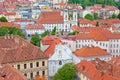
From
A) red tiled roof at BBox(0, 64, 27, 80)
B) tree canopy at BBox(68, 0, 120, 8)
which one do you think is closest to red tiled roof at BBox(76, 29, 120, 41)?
red tiled roof at BBox(0, 64, 27, 80)

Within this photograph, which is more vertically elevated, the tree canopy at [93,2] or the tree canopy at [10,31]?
the tree canopy at [10,31]

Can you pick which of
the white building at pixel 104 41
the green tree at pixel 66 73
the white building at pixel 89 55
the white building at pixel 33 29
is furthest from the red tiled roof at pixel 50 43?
the white building at pixel 33 29

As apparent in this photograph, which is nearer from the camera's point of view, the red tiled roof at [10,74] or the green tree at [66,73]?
the red tiled roof at [10,74]

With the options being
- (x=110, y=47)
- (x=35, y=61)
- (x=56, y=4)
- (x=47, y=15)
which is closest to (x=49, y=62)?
(x=35, y=61)

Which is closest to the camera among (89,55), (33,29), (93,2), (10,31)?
(89,55)

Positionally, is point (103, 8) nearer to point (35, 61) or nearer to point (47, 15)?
point (47, 15)

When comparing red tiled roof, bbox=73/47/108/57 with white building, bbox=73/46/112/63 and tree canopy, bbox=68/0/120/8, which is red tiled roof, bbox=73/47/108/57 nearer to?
white building, bbox=73/46/112/63

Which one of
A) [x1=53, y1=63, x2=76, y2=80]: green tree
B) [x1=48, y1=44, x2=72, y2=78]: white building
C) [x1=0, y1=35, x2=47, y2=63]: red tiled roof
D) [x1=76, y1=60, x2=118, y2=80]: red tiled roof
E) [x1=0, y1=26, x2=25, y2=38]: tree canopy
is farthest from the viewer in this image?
[x1=0, y1=26, x2=25, y2=38]: tree canopy

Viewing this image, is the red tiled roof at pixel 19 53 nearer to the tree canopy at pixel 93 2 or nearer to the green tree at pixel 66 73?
the green tree at pixel 66 73

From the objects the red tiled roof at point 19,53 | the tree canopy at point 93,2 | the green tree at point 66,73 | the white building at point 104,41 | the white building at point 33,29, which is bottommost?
the tree canopy at point 93,2

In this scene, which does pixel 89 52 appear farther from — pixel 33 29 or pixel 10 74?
pixel 33 29

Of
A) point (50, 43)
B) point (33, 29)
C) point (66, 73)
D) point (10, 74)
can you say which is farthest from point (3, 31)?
point (10, 74)

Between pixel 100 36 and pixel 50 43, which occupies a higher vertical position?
pixel 50 43

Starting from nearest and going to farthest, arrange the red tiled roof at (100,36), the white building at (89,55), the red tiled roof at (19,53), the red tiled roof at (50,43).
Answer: the red tiled roof at (19,53)
the white building at (89,55)
the red tiled roof at (50,43)
the red tiled roof at (100,36)
